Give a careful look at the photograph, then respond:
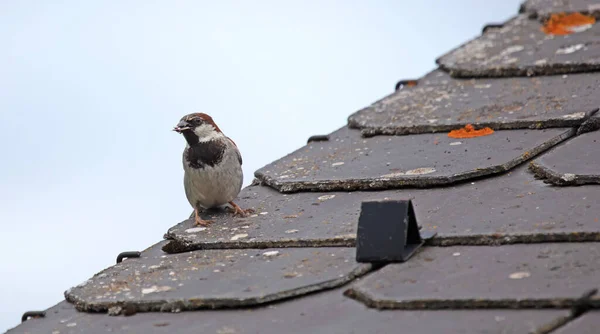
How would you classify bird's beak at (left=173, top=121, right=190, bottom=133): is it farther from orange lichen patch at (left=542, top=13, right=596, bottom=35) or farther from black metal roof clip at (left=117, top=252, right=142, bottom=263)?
orange lichen patch at (left=542, top=13, right=596, bottom=35)

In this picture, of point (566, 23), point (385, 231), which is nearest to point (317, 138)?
point (385, 231)

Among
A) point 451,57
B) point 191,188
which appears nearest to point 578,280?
point 191,188

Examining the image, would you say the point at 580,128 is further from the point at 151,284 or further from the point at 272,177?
the point at 151,284

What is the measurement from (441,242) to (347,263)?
246mm

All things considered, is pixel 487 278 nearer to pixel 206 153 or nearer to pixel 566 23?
pixel 206 153

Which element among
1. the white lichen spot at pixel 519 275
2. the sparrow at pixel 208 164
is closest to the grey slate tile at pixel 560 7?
the sparrow at pixel 208 164

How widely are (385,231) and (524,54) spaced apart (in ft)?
8.05

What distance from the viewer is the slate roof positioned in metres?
2.13

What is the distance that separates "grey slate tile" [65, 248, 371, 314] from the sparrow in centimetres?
77

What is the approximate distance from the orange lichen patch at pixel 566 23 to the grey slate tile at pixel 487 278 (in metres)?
2.80

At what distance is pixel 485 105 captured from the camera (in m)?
4.03

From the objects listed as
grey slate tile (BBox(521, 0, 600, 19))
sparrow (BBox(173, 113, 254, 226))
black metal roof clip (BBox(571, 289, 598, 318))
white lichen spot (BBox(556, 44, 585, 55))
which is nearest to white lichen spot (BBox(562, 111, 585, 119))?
white lichen spot (BBox(556, 44, 585, 55))

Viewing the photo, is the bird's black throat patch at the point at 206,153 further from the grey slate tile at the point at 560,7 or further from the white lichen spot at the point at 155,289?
the grey slate tile at the point at 560,7

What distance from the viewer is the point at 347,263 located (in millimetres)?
2529
